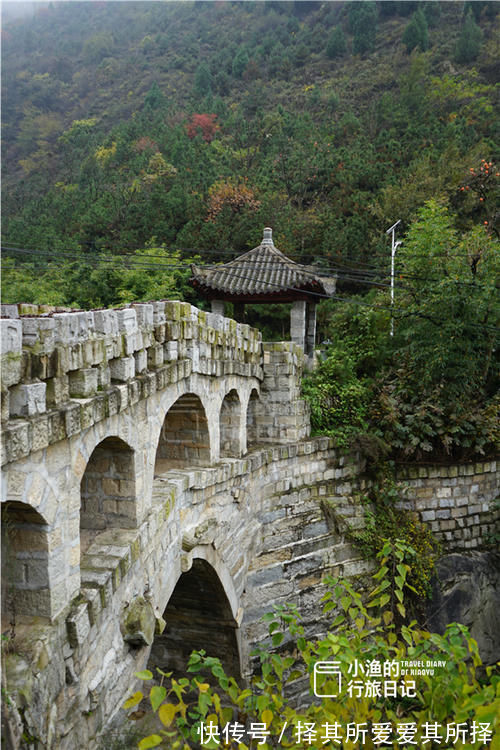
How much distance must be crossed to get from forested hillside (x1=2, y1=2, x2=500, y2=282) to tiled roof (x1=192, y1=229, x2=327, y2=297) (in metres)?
3.72

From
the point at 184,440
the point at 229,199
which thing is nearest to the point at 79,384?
the point at 184,440

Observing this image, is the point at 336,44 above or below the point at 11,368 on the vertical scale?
above

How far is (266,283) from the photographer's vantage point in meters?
12.2

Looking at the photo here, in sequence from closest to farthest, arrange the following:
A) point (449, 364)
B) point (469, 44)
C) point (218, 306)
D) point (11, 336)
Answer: point (11, 336), point (449, 364), point (218, 306), point (469, 44)

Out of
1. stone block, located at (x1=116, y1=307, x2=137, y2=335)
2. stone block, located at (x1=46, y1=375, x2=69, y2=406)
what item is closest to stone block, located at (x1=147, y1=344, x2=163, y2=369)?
stone block, located at (x1=116, y1=307, x2=137, y2=335)

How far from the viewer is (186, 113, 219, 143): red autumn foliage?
1152 inches

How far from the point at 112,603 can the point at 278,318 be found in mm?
16023

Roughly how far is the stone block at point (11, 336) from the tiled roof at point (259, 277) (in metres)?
9.26

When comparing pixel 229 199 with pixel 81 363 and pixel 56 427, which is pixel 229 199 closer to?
pixel 81 363

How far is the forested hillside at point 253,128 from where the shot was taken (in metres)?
21.1

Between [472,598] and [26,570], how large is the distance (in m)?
11.3

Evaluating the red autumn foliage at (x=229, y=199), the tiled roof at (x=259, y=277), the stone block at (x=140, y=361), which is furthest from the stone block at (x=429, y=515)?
the red autumn foliage at (x=229, y=199)

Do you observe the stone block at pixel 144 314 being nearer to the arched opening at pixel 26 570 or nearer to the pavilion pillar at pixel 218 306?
the arched opening at pixel 26 570

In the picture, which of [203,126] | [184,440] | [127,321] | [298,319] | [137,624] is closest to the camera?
[137,624]
